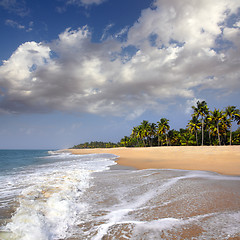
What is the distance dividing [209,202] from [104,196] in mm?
3102

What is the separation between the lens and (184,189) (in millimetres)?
5527

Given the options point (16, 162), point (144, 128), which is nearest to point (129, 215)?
point (16, 162)

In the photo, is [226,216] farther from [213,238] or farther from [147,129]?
[147,129]

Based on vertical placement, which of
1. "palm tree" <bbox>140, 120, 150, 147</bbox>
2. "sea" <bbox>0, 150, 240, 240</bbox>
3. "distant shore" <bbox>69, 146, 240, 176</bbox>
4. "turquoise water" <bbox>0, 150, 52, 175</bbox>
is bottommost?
"turquoise water" <bbox>0, 150, 52, 175</bbox>

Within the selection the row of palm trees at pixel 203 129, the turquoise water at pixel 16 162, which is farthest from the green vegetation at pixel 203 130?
the turquoise water at pixel 16 162

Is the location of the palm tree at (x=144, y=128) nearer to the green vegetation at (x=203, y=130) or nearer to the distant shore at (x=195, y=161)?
the green vegetation at (x=203, y=130)

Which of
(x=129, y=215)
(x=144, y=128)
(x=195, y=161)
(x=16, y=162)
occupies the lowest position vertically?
(x=16, y=162)

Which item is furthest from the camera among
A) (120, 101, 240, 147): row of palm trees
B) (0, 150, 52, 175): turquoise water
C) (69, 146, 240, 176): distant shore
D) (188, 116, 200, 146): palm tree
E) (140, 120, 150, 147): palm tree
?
(140, 120, 150, 147): palm tree

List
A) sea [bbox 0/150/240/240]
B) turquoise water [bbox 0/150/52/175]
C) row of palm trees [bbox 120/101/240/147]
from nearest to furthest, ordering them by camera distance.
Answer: sea [bbox 0/150/240/240] → turquoise water [bbox 0/150/52/175] → row of palm trees [bbox 120/101/240/147]

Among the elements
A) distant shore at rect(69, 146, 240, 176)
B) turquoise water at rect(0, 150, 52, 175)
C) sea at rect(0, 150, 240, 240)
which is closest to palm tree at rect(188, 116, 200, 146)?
distant shore at rect(69, 146, 240, 176)

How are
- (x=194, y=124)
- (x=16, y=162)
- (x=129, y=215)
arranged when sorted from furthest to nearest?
(x=194, y=124)
(x=16, y=162)
(x=129, y=215)

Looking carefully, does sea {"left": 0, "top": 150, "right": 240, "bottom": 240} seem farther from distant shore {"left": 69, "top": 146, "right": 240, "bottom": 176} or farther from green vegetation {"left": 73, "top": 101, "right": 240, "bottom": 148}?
green vegetation {"left": 73, "top": 101, "right": 240, "bottom": 148}

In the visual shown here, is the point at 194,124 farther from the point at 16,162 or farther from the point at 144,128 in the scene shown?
the point at 16,162

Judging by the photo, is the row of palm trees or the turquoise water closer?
the turquoise water
